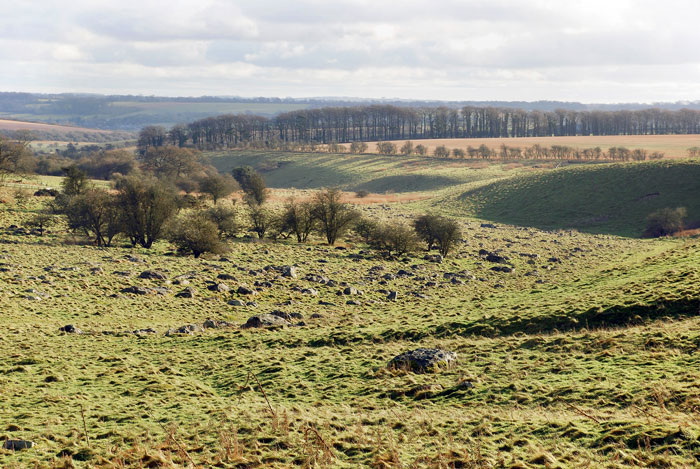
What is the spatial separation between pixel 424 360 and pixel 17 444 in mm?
12298

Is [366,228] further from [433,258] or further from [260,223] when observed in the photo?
[260,223]

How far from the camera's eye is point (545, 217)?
82.1m

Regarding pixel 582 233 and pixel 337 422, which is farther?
pixel 582 233

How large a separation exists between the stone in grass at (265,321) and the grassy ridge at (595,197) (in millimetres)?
58883

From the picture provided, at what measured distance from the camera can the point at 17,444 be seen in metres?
11.9

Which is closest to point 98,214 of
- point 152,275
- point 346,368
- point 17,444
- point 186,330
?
point 152,275

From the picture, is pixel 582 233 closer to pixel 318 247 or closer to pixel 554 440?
pixel 318 247

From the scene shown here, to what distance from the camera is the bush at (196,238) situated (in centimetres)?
4431

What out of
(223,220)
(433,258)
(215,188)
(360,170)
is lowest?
(433,258)

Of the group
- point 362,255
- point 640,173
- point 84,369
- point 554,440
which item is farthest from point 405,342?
point 640,173

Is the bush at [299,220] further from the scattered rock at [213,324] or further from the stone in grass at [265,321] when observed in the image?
the scattered rock at [213,324]

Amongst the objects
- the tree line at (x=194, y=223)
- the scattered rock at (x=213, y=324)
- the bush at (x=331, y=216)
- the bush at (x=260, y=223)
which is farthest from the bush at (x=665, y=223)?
the scattered rock at (x=213, y=324)

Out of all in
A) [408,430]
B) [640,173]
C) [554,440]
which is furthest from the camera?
[640,173]

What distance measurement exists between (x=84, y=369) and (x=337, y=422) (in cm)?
1069
